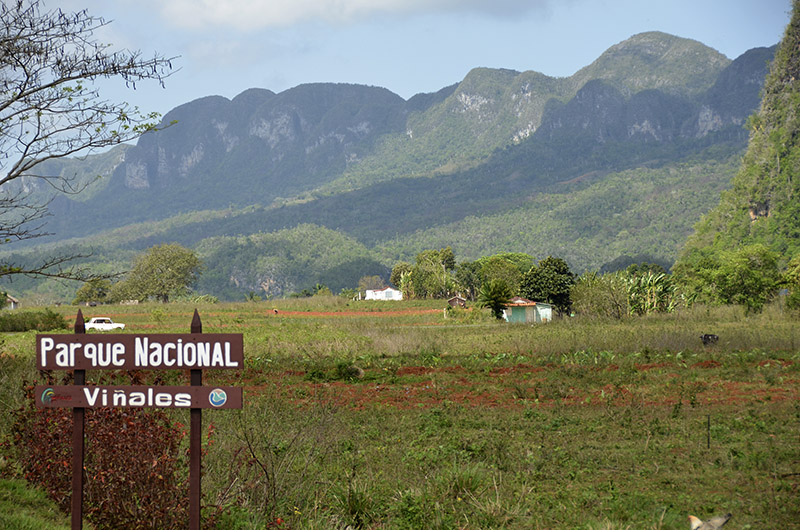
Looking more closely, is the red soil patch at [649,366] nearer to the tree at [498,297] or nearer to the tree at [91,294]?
the tree at [498,297]

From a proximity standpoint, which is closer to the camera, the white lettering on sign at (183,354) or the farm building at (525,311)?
the white lettering on sign at (183,354)

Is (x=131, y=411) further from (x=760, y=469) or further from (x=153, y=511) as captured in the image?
(x=760, y=469)

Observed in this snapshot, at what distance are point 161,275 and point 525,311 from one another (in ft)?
211

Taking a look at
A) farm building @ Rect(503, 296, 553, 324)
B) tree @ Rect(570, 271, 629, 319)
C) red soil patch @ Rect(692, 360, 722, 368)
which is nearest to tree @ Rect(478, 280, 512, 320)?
farm building @ Rect(503, 296, 553, 324)

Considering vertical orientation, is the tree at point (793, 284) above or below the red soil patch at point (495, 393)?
above

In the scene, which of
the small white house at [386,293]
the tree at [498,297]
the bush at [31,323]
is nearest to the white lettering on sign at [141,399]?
the bush at [31,323]

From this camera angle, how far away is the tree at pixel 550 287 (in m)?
52.8

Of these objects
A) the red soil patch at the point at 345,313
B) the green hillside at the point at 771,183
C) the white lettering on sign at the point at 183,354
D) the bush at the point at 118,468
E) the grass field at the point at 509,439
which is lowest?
the grass field at the point at 509,439

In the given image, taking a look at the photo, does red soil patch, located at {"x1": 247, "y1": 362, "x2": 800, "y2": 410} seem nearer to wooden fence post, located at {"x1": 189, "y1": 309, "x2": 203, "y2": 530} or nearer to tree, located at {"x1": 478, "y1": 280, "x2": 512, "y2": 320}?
wooden fence post, located at {"x1": 189, "y1": 309, "x2": 203, "y2": 530}

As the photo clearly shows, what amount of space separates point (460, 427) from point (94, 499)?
7036 millimetres

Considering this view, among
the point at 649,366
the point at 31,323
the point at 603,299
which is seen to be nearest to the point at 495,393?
the point at 649,366

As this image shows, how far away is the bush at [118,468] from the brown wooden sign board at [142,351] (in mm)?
983

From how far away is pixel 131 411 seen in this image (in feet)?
23.7

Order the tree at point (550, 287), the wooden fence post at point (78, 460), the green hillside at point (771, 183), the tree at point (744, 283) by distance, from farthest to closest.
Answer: the green hillside at point (771, 183) < the tree at point (550, 287) < the tree at point (744, 283) < the wooden fence post at point (78, 460)
